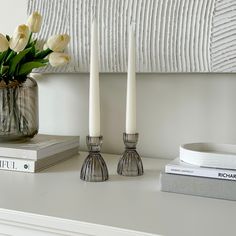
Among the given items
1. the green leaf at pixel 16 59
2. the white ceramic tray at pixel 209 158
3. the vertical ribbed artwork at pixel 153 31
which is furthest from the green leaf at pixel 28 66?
the white ceramic tray at pixel 209 158

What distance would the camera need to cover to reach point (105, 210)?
0.61 metres

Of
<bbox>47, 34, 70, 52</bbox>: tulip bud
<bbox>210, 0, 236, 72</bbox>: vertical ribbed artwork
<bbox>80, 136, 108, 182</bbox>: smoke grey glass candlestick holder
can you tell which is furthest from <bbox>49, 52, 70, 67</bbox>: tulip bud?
<bbox>210, 0, 236, 72</bbox>: vertical ribbed artwork

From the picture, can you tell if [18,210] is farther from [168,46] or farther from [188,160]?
[168,46]

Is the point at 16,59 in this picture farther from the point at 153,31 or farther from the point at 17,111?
the point at 153,31

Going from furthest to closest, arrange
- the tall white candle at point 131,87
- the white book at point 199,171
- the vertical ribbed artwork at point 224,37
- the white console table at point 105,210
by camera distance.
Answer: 1. the vertical ribbed artwork at point 224,37
2. the tall white candle at point 131,87
3. the white book at point 199,171
4. the white console table at point 105,210

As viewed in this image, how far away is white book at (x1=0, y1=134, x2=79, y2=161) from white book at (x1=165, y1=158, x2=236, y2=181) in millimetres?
319

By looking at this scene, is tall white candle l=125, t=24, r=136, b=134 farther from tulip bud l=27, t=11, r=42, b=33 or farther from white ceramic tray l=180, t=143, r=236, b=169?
tulip bud l=27, t=11, r=42, b=33

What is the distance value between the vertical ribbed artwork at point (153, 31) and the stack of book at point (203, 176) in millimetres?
298

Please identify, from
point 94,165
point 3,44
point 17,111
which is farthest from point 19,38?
point 94,165

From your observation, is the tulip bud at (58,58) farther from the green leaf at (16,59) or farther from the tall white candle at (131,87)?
the tall white candle at (131,87)

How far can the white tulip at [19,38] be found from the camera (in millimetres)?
823

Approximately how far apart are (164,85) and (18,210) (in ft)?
1.80

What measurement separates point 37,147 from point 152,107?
341 mm

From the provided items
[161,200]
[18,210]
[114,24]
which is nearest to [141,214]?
[161,200]
